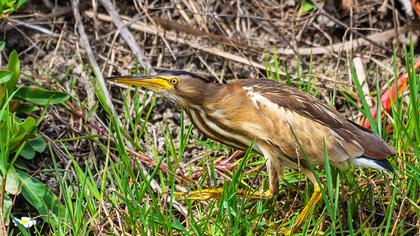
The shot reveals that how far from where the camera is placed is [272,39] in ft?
16.3

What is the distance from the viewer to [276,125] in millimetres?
3664

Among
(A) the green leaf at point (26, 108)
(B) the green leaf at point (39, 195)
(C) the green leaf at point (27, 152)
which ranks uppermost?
(A) the green leaf at point (26, 108)

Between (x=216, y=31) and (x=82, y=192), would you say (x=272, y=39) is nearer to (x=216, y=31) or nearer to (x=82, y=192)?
(x=216, y=31)

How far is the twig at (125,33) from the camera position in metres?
4.61

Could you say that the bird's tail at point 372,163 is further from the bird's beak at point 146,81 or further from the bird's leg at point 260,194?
the bird's beak at point 146,81

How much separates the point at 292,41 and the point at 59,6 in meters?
1.27

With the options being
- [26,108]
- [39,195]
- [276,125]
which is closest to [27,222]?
[39,195]

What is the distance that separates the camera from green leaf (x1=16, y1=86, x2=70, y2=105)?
4.13 meters

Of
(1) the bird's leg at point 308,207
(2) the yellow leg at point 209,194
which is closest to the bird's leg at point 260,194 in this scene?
(2) the yellow leg at point 209,194

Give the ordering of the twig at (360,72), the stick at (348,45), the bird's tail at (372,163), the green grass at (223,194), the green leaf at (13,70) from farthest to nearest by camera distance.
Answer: the stick at (348,45) < the twig at (360,72) < the green leaf at (13,70) < the bird's tail at (372,163) < the green grass at (223,194)

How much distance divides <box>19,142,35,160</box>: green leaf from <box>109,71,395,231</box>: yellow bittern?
0.59m

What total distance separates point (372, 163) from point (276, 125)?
16.2 inches

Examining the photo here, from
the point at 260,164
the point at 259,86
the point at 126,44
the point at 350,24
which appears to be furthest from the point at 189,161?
the point at 350,24

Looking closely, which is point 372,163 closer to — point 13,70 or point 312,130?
point 312,130
